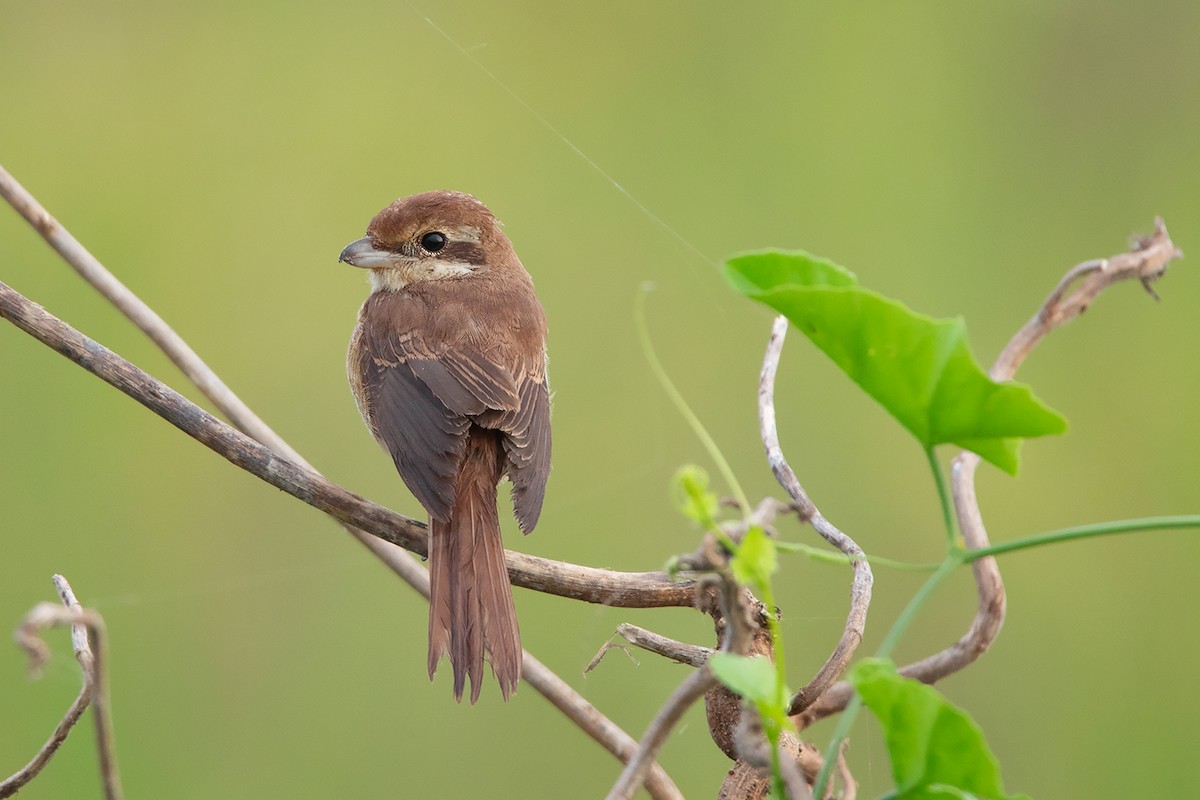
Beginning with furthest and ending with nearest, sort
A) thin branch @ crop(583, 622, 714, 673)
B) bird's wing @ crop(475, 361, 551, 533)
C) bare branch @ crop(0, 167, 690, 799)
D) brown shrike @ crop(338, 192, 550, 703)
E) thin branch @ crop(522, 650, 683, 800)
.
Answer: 1. bird's wing @ crop(475, 361, 551, 533)
2. brown shrike @ crop(338, 192, 550, 703)
3. bare branch @ crop(0, 167, 690, 799)
4. thin branch @ crop(522, 650, 683, 800)
5. thin branch @ crop(583, 622, 714, 673)

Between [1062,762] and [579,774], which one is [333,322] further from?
[1062,762]

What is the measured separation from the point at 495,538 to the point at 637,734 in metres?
1.12

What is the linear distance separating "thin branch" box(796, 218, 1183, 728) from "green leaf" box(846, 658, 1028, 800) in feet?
2.01

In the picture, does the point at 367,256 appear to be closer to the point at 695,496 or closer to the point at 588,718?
the point at 588,718

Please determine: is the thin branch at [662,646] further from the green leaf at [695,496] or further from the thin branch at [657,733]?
the green leaf at [695,496]

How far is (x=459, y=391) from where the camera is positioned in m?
2.40

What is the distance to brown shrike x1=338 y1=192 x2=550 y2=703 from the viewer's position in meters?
1.98

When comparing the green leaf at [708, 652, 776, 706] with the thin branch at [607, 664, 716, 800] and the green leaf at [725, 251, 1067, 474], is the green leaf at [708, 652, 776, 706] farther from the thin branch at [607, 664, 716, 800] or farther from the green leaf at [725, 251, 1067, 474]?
the green leaf at [725, 251, 1067, 474]

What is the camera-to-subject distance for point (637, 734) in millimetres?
3049

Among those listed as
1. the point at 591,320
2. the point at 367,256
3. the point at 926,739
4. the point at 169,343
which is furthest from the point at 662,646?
the point at 591,320

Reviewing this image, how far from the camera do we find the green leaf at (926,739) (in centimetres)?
84

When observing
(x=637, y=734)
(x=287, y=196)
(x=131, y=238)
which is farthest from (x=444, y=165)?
(x=637, y=734)

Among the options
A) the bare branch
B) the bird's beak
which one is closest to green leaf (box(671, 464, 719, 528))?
the bare branch

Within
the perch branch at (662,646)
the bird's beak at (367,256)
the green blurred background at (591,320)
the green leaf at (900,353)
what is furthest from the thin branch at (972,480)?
the bird's beak at (367,256)
